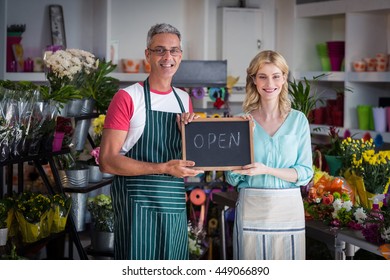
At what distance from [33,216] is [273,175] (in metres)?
1.18

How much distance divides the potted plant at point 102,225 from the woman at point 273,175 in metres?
1.31

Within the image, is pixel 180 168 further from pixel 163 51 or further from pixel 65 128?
pixel 65 128

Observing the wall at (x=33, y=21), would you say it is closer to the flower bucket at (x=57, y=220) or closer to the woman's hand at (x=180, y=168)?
the flower bucket at (x=57, y=220)

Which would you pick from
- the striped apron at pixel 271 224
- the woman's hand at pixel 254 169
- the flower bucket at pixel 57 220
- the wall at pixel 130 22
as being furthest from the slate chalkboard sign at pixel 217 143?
the wall at pixel 130 22

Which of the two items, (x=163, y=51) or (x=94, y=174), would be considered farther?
(x=94, y=174)

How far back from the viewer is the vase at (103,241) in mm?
3699

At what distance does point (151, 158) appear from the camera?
8.06 ft

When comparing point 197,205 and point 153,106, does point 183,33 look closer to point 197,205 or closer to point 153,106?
point 197,205

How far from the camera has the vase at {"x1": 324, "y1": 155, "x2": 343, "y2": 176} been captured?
362 cm

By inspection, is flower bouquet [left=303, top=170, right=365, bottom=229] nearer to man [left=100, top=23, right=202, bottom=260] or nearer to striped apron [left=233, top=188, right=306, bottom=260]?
striped apron [left=233, top=188, right=306, bottom=260]

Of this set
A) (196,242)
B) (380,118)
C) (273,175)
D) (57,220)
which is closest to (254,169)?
(273,175)

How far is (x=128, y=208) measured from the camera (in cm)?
252

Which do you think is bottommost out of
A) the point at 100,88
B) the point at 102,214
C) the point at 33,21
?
the point at 102,214
